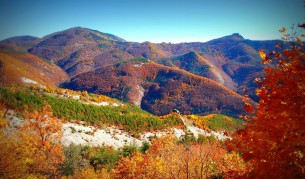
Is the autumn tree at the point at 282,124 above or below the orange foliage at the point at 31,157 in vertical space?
above

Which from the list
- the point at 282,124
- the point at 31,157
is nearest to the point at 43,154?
the point at 31,157

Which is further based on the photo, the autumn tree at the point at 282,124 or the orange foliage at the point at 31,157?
the orange foliage at the point at 31,157

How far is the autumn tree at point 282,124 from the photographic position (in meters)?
7.54

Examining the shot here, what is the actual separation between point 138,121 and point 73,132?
95.0 feet

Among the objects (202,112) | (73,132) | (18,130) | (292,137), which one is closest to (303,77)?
(292,137)

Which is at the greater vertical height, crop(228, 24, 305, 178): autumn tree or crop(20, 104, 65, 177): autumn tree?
crop(228, 24, 305, 178): autumn tree

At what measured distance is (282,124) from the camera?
7.73 meters

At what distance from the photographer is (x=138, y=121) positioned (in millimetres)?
78312

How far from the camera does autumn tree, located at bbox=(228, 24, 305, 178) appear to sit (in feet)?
24.7

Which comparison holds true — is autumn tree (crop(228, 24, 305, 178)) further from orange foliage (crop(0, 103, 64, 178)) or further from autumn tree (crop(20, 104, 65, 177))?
autumn tree (crop(20, 104, 65, 177))

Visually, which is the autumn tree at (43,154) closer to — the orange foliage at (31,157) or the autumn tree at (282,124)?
the orange foliage at (31,157)

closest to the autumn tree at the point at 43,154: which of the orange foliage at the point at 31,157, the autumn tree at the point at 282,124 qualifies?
the orange foliage at the point at 31,157

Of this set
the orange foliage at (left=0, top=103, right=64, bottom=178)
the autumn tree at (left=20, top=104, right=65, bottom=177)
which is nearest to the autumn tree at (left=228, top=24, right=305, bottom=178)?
the orange foliage at (left=0, top=103, right=64, bottom=178)

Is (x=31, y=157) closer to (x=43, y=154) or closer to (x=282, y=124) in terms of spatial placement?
(x=43, y=154)
